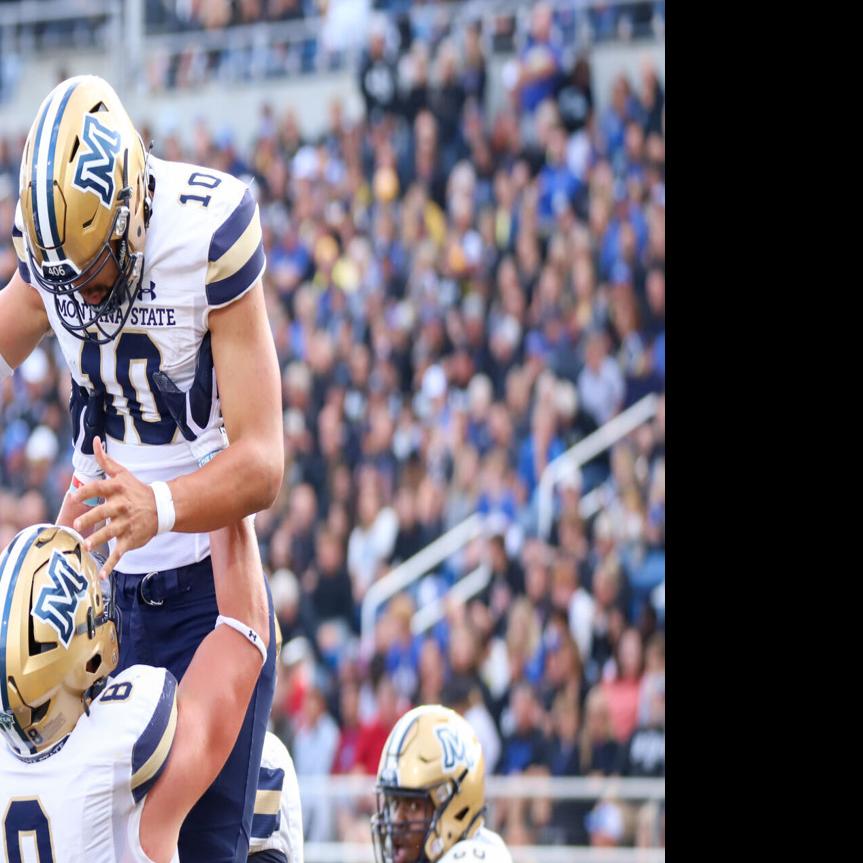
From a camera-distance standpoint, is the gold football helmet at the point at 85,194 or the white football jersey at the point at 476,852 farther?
the white football jersey at the point at 476,852

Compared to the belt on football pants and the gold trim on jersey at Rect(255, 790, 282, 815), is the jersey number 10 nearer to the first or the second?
the belt on football pants

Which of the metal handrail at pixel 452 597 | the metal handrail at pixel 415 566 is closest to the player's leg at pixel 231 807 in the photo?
the metal handrail at pixel 452 597

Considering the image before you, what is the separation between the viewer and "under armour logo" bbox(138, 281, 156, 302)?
3520 millimetres

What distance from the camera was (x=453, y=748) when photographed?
17.6 ft

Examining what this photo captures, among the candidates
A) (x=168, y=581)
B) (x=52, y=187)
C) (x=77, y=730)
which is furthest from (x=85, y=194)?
(x=77, y=730)

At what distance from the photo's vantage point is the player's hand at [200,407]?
11.8 ft

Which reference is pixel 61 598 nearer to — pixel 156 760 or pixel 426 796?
pixel 156 760

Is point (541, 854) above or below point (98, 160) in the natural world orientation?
below

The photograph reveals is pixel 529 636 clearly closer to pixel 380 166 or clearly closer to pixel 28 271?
pixel 380 166

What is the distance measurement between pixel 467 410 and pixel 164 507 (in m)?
8.30

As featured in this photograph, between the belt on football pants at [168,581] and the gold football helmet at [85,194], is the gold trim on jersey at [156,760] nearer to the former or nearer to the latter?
the belt on football pants at [168,581]

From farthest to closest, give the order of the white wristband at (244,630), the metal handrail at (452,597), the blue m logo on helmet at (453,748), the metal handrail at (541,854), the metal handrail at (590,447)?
the metal handrail at (590,447), the metal handrail at (452,597), the metal handrail at (541,854), the blue m logo on helmet at (453,748), the white wristband at (244,630)

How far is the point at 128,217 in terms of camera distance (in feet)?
11.0

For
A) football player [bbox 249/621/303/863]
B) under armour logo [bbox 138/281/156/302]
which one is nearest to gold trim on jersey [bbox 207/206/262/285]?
under armour logo [bbox 138/281/156/302]
